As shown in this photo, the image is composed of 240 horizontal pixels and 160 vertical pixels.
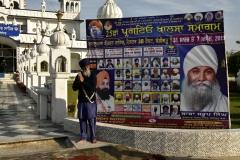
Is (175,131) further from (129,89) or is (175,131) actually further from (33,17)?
(33,17)

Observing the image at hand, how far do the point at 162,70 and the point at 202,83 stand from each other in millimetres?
866

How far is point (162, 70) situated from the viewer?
235 inches

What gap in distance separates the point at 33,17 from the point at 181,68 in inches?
1428

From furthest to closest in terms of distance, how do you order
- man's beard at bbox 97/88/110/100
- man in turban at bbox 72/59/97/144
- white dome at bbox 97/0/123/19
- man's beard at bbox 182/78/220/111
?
white dome at bbox 97/0/123/19 < man's beard at bbox 97/88/110/100 < man's beard at bbox 182/78/220/111 < man in turban at bbox 72/59/97/144

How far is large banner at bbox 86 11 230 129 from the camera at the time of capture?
559 cm

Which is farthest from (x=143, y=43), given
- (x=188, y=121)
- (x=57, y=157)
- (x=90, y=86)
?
(x=57, y=157)

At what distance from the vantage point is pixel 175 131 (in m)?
5.18

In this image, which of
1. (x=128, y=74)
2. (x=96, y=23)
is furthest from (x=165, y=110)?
(x=96, y=23)

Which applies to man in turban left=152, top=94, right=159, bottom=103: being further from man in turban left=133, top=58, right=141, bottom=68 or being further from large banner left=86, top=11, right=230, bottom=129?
man in turban left=133, top=58, right=141, bottom=68

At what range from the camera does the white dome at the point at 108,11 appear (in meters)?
6.80

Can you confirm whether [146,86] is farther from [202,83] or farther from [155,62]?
[202,83]

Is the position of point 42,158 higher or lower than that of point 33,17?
lower

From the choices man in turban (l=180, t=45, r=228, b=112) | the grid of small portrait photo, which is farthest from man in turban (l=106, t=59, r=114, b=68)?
man in turban (l=180, t=45, r=228, b=112)

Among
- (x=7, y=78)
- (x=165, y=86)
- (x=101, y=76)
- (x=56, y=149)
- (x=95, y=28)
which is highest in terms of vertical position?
(x=95, y=28)
